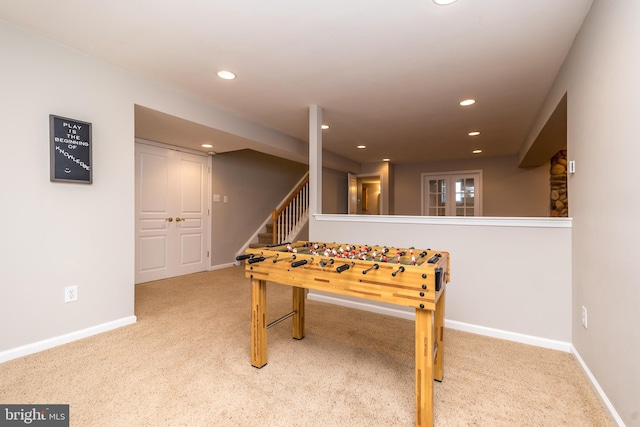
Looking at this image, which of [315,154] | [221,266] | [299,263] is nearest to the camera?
[299,263]

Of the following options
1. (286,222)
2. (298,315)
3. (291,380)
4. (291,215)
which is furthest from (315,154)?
(291,215)

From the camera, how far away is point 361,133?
4.70 metres

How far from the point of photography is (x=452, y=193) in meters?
7.00

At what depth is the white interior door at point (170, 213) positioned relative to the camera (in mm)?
4242

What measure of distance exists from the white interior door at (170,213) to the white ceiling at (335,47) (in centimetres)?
109

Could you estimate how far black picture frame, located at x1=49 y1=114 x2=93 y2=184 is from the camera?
7.28 feet

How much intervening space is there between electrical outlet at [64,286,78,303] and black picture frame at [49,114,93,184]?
87cm

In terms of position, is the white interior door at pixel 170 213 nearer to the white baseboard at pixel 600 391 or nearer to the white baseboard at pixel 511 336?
the white baseboard at pixel 511 336

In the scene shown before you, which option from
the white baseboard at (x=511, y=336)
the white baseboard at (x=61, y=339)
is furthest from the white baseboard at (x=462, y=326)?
the white baseboard at (x=61, y=339)

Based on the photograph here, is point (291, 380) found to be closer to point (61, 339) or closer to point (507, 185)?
point (61, 339)

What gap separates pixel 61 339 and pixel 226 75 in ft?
8.57

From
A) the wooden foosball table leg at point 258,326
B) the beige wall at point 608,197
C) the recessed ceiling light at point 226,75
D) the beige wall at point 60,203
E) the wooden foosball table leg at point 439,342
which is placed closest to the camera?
the beige wall at point 608,197

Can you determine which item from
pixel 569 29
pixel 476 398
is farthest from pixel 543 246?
pixel 569 29

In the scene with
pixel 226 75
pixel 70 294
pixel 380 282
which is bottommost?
pixel 70 294
